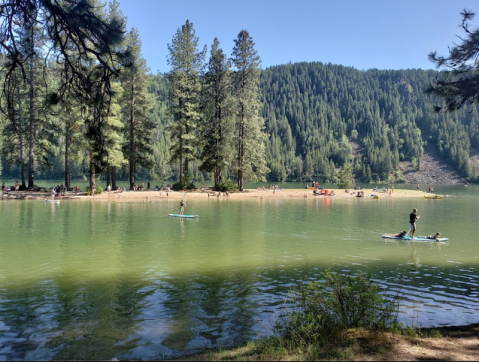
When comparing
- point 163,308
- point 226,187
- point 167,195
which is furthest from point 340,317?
point 226,187

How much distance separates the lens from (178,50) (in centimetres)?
5656

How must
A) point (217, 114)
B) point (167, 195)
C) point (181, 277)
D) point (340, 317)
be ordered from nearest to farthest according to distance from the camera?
point (340, 317) < point (181, 277) < point (167, 195) < point (217, 114)

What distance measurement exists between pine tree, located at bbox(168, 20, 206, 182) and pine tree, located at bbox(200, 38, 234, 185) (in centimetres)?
185

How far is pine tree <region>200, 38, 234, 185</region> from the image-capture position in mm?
57375

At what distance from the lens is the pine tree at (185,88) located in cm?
5572

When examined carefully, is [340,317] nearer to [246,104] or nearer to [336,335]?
[336,335]

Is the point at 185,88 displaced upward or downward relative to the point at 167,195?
upward

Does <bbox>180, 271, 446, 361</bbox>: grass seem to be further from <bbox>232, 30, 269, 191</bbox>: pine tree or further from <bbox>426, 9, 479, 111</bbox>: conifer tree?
<bbox>232, 30, 269, 191</bbox>: pine tree

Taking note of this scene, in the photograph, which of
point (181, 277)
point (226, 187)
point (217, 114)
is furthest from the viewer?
point (217, 114)

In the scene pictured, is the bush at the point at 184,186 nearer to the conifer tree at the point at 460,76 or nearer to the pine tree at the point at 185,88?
the pine tree at the point at 185,88

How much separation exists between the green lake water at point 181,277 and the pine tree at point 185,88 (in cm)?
2798

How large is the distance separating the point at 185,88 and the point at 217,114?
6494mm

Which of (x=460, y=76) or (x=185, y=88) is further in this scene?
(x=185, y=88)

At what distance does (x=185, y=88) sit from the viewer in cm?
5612
